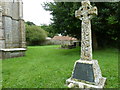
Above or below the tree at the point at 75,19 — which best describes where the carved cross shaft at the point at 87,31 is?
below

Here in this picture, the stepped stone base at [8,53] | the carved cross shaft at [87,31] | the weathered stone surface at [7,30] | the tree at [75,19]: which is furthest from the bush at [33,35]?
the carved cross shaft at [87,31]

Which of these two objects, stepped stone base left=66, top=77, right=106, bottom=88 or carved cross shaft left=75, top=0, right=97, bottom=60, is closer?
stepped stone base left=66, top=77, right=106, bottom=88

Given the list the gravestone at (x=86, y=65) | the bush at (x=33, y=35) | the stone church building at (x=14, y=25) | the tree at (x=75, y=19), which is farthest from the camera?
the bush at (x=33, y=35)

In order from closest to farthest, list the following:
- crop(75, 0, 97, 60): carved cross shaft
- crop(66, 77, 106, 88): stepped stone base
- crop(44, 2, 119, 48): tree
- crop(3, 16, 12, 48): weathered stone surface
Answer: crop(66, 77, 106, 88): stepped stone base → crop(75, 0, 97, 60): carved cross shaft → crop(44, 2, 119, 48): tree → crop(3, 16, 12, 48): weathered stone surface

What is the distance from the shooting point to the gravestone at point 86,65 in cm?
327

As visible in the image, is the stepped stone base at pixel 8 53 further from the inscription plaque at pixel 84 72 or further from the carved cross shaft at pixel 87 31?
the carved cross shaft at pixel 87 31

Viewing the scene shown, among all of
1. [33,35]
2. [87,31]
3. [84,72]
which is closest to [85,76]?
[84,72]

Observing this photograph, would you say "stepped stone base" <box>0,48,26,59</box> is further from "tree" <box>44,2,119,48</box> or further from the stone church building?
"tree" <box>44,2,119,48</box>

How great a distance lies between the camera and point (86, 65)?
11.1 ft

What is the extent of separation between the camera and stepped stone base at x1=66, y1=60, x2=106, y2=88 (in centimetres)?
323

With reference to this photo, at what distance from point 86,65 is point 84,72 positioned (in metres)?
0.26

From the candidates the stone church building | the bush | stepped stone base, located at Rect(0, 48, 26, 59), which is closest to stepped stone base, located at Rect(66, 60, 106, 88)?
stepped stone base, located at Rect(0, 48, 26, 59)

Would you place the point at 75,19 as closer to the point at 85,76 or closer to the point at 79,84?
the point at 85,76

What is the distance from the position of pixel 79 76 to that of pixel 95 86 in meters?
0.61
